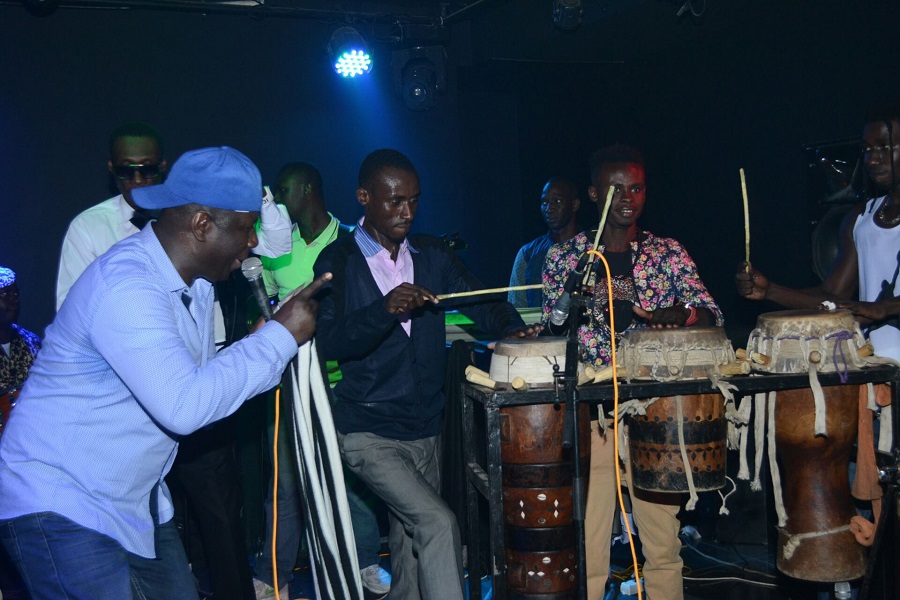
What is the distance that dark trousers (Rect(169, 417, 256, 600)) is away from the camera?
4023 millimetres

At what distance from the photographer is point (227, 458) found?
4.13m

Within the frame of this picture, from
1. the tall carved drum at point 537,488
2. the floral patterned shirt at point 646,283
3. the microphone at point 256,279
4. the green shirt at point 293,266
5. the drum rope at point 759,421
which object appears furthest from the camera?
the green shirt at point 293,266

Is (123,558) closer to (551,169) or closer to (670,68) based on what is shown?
(670,68)

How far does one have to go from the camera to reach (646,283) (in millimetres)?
4152

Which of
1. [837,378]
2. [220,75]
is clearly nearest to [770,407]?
[837,378]

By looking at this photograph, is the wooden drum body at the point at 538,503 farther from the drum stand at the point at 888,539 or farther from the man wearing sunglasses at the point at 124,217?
the man wearing sunglasses at the point at 124,217

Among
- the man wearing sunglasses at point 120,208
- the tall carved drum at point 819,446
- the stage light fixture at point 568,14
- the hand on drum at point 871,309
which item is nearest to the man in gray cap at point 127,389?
the man wearing sunglasses at point 120,208

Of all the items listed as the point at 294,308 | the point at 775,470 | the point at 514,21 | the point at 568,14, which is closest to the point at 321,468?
the point at 294,308

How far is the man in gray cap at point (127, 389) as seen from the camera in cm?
240

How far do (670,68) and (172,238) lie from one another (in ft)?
24.2

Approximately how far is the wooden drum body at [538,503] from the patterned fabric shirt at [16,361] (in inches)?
135

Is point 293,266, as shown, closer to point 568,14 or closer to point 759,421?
point 759,421

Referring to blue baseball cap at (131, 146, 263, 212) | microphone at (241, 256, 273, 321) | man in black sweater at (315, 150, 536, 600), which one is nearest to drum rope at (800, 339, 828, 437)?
man in black sweater at (315, 150, 536, 600)

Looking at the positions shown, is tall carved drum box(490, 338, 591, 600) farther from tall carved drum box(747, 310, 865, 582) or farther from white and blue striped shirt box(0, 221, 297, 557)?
white and blue striped shirt box(0, 221, 297, 557)
